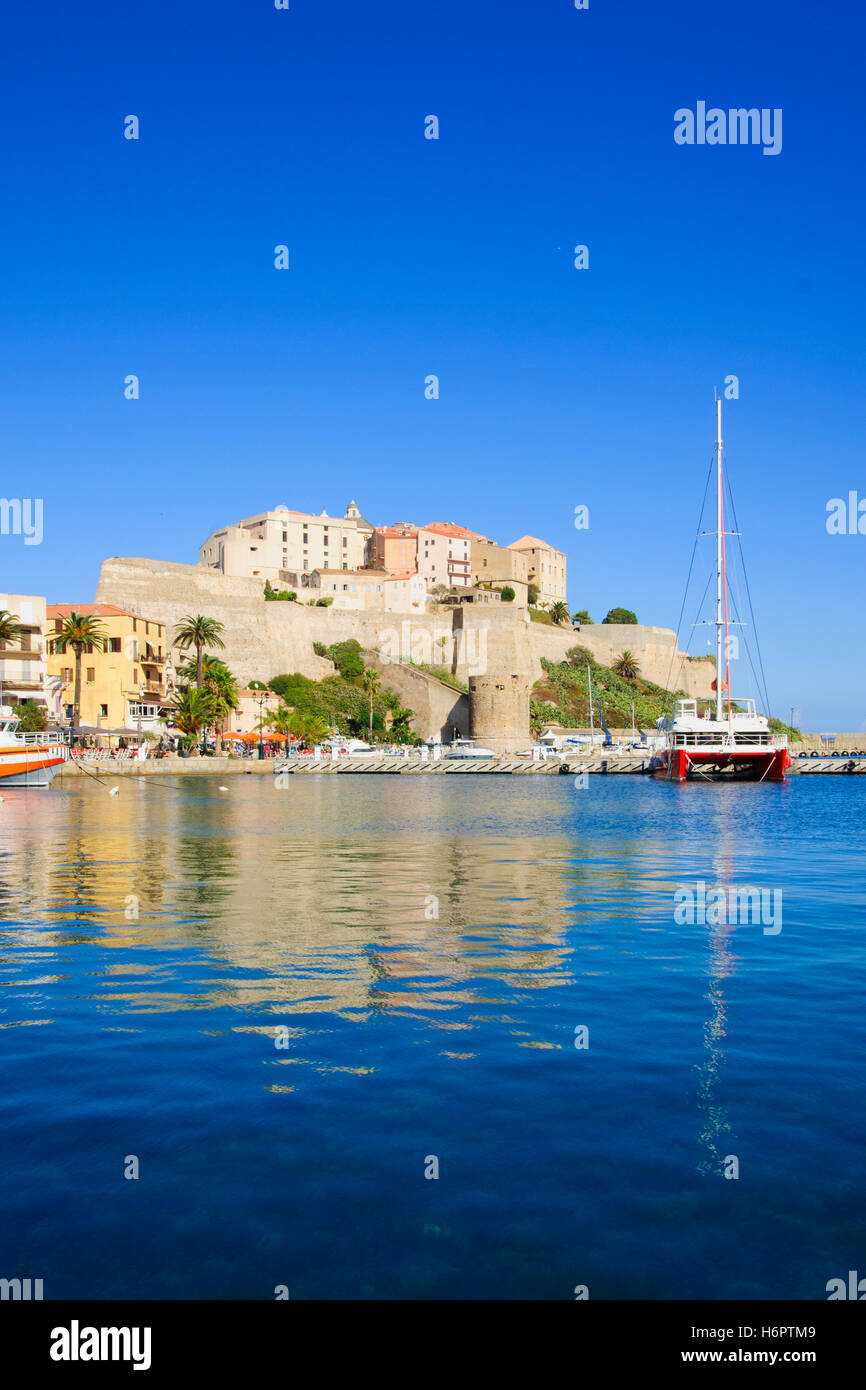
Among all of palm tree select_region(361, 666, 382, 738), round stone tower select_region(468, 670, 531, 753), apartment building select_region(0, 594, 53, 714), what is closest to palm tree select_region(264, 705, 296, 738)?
palm tree select_region(361, 666, 382, 738)

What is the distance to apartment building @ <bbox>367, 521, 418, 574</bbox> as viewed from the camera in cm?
10094

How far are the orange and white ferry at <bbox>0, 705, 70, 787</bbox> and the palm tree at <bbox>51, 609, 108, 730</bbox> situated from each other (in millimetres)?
11011

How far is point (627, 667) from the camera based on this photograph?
298 ft

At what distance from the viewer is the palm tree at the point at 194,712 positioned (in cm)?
5759

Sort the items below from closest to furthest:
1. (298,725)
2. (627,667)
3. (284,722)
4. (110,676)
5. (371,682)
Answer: (110,676) < (284,722) < (298,725) < (371,682) < (627,667)

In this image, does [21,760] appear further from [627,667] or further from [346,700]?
[627,667]

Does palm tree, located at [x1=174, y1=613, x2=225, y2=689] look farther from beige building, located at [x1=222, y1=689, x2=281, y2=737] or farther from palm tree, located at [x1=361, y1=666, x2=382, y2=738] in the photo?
palm tree, located at [x1=361, y1=666, x2=382, y2=738]

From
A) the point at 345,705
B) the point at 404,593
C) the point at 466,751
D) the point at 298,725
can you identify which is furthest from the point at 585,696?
the point at 298,725

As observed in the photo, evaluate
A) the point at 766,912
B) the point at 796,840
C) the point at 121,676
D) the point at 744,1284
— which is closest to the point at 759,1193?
the point at 744,1284

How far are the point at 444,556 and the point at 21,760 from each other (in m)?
68.1

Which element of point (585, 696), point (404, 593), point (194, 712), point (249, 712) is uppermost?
point (404, 593)

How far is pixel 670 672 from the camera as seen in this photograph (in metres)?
93.7

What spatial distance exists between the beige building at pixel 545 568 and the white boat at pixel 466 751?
43442 millimetres

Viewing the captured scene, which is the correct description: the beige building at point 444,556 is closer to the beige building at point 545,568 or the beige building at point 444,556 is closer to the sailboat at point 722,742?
the beige building at point 545,568
